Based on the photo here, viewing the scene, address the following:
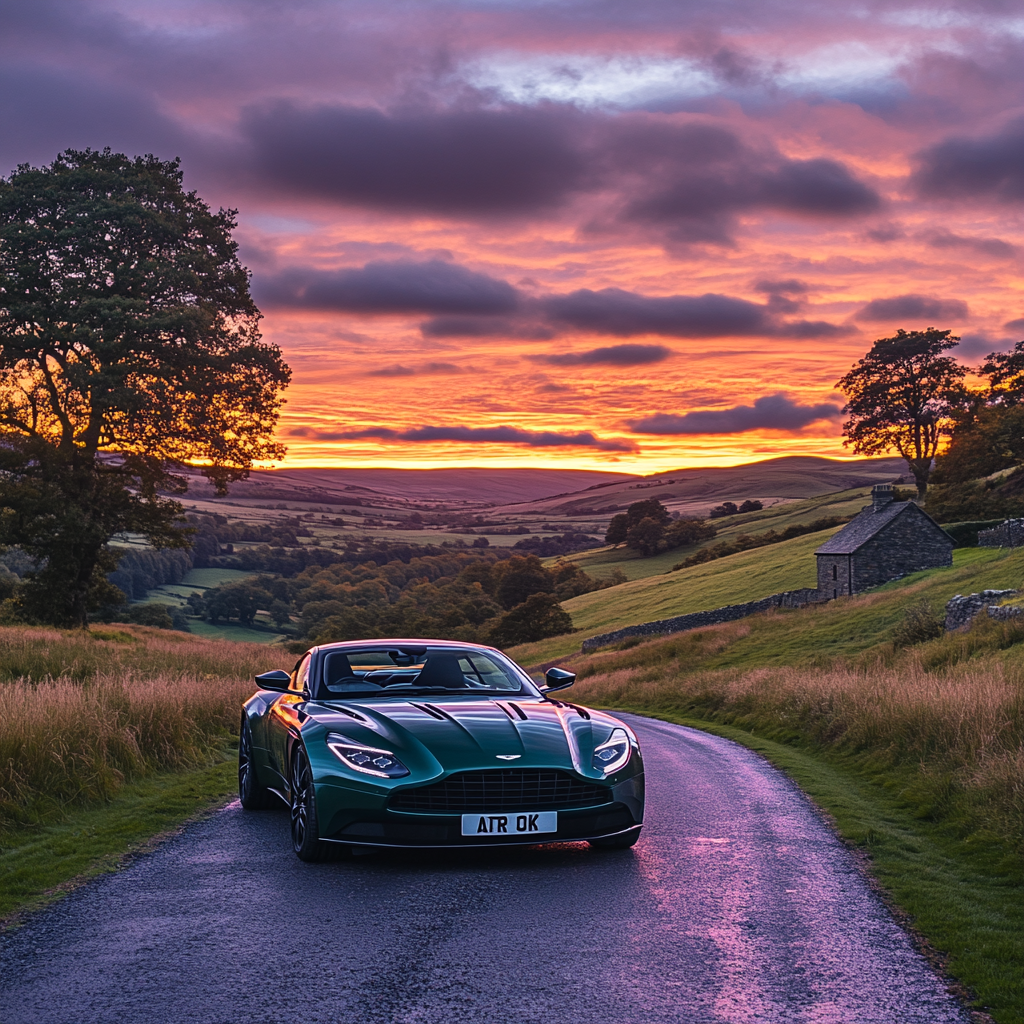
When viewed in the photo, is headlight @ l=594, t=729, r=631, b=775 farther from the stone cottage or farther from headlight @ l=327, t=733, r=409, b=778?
the stone cottage

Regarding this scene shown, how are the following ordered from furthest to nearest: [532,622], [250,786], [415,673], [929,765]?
[532,622], [929,765], [250,786], [415,673]


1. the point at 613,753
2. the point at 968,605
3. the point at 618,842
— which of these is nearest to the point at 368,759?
the point at 613,753

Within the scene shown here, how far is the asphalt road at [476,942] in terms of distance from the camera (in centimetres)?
427

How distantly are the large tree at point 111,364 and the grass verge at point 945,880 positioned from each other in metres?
24.7

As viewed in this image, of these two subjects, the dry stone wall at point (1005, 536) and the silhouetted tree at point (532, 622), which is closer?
the dry stone wall at point (1005, 536)

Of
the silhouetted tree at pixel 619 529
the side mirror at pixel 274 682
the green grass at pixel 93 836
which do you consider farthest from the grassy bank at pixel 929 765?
the silhouetted tree at pixel 619 529

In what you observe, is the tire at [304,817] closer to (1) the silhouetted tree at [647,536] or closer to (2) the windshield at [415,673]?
(2) the windshield at [415,673]

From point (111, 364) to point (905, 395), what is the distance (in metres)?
60.4

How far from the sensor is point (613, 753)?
7.17 m

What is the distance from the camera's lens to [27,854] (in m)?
7.08

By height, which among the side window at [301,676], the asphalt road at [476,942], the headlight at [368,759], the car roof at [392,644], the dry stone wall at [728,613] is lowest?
the dry stone wall at [728,613]

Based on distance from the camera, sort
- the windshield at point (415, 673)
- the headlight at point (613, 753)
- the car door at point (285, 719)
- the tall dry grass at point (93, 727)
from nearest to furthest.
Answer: the headlight at point (613, 753) < the car door at point (285, 719) < the windshield at point (415, 673) < the tall dry grass at point (93, 727)

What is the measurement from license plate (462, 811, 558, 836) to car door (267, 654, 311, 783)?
1.72 metres

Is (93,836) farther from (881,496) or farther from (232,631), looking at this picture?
(232,631)
